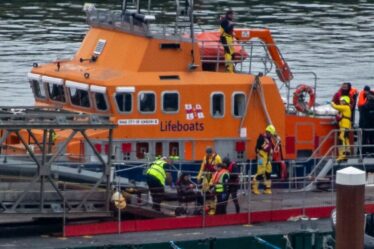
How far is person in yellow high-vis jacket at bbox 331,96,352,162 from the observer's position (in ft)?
95.3

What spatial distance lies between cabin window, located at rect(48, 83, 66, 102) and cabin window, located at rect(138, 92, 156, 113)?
163 centimetres

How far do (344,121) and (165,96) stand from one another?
3566mm

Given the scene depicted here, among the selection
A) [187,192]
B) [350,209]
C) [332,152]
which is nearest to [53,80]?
[187,192]

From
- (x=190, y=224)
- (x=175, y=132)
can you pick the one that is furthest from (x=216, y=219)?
(x=175, y=132)

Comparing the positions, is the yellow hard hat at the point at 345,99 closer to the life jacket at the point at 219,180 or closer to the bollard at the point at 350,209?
the life jacket at the point at 219,180

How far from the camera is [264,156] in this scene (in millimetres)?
27828

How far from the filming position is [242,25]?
200ft

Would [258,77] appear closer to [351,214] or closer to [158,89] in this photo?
[158,89]

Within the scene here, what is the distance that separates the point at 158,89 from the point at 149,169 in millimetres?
2073

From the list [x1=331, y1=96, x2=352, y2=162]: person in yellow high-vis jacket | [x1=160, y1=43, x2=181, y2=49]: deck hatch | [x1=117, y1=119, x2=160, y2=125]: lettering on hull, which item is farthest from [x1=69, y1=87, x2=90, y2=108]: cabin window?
[x1=331, y1=96, x2=352, y2=162]: person in yellow high-vis jacket

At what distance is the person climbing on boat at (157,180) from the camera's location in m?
26.4

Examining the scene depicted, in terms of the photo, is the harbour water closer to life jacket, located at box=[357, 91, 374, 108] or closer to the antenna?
life jacket, located at box=[357, 91, 374, 108]

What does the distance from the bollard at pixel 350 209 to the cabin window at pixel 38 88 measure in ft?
36.7

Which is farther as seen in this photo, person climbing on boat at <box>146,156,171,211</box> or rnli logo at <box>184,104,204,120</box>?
rnli logo at <box>184,104,204,120</box>
